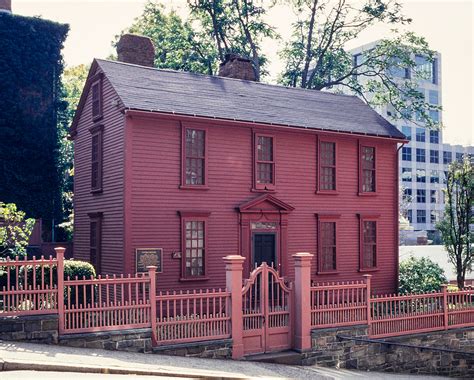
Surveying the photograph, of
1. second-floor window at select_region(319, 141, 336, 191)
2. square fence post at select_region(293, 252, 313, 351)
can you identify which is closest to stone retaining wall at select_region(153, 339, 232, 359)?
square fence post at select_region(293, 252, 313, 351)

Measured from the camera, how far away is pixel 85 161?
2203cm

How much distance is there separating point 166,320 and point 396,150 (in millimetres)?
13889

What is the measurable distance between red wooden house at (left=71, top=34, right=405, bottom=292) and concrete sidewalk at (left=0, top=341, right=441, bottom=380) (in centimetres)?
541

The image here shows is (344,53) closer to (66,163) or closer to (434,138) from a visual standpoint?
(66,163)

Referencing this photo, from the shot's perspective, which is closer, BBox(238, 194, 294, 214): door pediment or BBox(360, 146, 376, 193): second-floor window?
BBox(238, 194, 294, 214): door pediment

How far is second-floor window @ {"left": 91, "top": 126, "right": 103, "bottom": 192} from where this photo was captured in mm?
20219

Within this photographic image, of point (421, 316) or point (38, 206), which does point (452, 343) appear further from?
point (38, 206)

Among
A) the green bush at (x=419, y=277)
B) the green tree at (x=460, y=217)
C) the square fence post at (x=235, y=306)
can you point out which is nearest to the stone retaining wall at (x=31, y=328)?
the square fence post at (x=235, y=306)

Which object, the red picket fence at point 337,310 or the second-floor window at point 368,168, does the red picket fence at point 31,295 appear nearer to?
the red picket fence at point 337,310

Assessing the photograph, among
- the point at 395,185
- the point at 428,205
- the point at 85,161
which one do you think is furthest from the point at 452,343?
the point at 428,205

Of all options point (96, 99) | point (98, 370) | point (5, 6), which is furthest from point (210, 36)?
point (98, 370)

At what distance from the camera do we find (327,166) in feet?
72.8

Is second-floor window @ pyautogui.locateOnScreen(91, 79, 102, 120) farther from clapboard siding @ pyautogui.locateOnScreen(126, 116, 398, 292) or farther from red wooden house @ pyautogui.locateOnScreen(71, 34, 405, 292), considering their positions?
clapboard siding @ pyautogui.locateOnScreen(126, 116, 398, 292)

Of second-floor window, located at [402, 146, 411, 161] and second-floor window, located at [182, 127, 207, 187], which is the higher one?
second-floor window, located at [402, 146, 411, 161]
